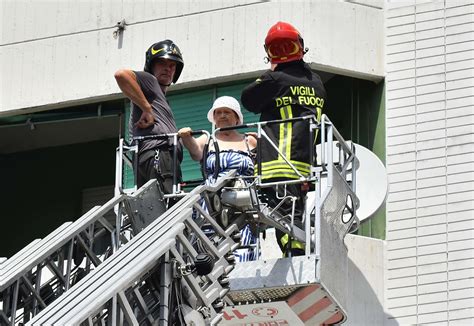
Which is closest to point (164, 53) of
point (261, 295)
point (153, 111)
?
point (153, 111)

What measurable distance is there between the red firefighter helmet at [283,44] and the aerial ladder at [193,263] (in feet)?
2.74

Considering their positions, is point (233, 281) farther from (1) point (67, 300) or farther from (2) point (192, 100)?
(2) point (192, 100)

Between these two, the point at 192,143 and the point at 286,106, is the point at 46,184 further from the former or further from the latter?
the point at 286,106

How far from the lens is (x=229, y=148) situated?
1521 cm

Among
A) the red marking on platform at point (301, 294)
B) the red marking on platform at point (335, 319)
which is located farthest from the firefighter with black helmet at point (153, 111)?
the red marking on platform at point (335, 319)

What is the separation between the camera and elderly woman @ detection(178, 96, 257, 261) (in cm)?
1498

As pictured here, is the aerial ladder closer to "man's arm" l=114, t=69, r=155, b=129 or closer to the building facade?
"man's arm" l=114, t=69, r=155, b=129

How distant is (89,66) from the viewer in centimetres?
2103

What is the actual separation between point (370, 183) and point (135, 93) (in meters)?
3.37

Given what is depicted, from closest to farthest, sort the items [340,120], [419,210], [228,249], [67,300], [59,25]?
[67,300] < [228,249] < [419,210] < [340,120] < [59,25]

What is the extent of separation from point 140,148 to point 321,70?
4987mm

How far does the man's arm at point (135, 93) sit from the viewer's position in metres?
15.0

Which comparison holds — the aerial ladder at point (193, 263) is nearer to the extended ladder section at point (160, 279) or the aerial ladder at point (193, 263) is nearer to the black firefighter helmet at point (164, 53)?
the extended ladder section at point (160, 279)

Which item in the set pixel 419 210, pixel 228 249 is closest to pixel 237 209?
pixel 228 249
